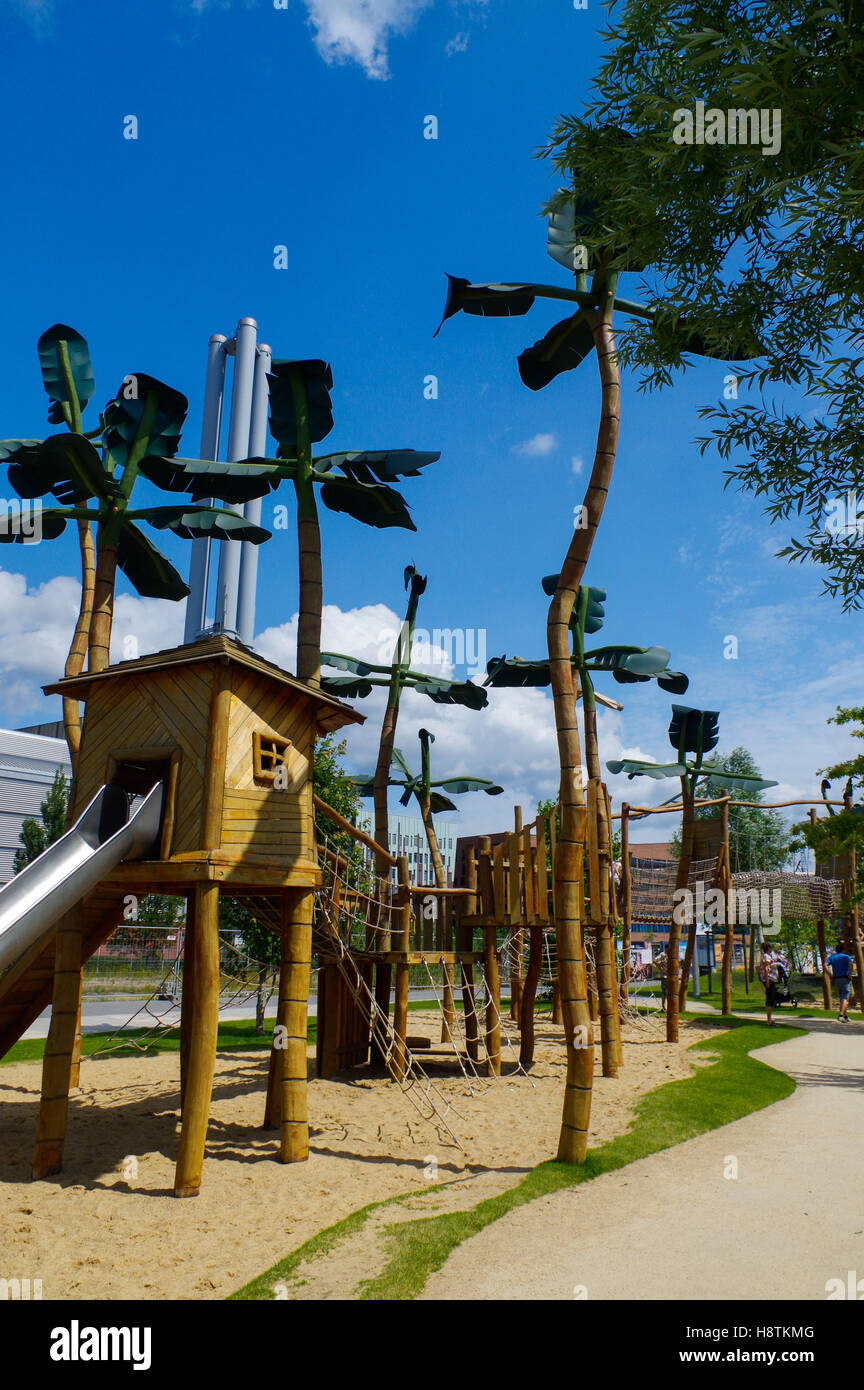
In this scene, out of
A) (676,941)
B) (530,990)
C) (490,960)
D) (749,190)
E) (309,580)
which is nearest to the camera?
(749,190)

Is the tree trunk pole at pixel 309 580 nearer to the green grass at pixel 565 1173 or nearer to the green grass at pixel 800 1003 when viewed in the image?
the green grass at pixel 565 1173

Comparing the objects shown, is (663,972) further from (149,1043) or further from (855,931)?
(149,1043)

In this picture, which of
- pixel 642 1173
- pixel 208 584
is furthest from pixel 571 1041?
pixel 208 584

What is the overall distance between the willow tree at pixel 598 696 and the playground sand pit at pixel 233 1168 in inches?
43.9

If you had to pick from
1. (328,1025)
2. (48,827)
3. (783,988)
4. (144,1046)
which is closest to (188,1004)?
(328,1025)

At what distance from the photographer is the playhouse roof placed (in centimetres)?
933

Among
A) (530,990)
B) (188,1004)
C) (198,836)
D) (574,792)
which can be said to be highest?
(574,792)

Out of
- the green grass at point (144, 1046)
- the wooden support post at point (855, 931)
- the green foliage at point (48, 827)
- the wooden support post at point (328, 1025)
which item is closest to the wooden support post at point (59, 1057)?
the wooden support post at point (328, 1025)

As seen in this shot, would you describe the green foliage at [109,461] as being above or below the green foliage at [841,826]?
above

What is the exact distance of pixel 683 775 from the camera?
21906 mm

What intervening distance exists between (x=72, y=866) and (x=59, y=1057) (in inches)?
98.0

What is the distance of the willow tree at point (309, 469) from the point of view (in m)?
12.3

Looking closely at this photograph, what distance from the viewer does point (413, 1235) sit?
21.9 ft

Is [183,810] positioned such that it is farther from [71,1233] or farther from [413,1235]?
[413,1235]
